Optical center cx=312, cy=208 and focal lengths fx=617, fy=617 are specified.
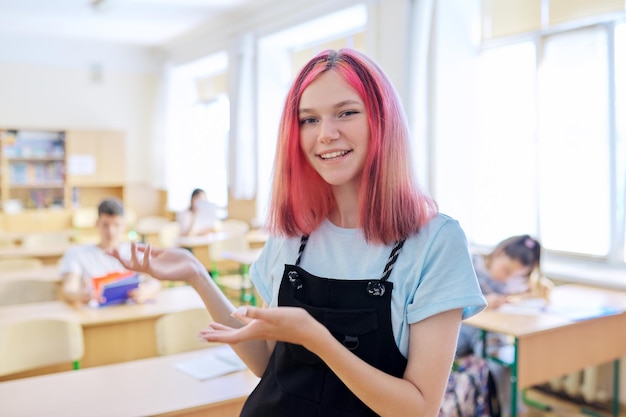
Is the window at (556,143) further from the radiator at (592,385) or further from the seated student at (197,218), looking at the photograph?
the seated student at (197,218)

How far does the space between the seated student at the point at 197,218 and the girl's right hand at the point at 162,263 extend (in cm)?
551

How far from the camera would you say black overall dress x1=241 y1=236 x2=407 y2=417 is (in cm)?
110

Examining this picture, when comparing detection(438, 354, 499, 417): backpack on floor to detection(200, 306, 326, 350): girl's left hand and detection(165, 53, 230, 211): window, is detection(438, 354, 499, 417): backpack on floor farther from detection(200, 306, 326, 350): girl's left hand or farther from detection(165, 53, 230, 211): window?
detection(165, 53, 230, 211): window

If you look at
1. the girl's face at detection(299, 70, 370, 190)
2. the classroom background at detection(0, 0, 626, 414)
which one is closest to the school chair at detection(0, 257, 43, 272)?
the classroom background at detection(0, 0, 626, 414)

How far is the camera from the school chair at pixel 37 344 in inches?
103

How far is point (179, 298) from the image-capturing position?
3764mm

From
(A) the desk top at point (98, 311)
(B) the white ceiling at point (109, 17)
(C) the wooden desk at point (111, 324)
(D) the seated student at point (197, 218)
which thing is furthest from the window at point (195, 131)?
(C) the wooden desk at point (111, 324)

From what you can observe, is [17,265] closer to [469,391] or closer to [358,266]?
[469,391]

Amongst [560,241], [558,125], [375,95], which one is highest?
[558,125]

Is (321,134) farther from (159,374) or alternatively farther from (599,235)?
(599,235)

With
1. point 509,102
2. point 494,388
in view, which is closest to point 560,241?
point 509,102

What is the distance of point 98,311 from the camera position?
3438 mm

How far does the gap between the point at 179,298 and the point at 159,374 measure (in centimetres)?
148

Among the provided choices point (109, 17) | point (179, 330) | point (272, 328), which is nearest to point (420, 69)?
point (179, 330)
